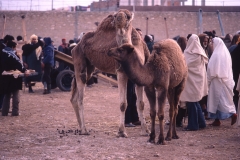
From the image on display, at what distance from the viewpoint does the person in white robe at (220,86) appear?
9.67 meters

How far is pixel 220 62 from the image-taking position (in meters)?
9.65

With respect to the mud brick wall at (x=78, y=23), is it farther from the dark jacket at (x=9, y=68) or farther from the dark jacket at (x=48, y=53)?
the dark jacket at (x=9, y=68)

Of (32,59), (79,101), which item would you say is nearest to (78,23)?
(32,59)

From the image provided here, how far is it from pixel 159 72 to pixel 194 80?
1.85m

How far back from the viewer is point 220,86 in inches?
384

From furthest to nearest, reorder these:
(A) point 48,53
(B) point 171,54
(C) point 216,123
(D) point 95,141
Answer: (A) point 48,53
(C) point 216,123
(D) point 95,141
(B) point 171,54

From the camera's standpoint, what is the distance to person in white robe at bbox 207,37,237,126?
31.7 ft

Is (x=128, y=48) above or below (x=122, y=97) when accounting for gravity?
above

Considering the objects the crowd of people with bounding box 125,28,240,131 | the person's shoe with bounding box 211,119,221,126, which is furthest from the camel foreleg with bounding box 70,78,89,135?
the person's shoe with bounding box 211,119,221,126

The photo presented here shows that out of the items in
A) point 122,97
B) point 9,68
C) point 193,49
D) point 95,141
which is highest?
point 193,49

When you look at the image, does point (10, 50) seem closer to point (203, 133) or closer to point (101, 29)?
point (101, 29)

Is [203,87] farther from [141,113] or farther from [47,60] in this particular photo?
[47,60]

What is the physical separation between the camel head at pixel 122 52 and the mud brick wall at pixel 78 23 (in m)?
30.9

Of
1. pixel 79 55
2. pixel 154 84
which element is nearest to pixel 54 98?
pixel 79 55
